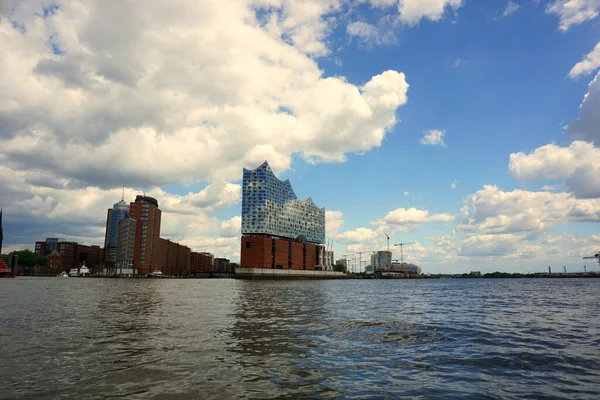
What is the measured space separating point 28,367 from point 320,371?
10703mm

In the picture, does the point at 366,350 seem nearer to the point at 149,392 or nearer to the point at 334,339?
the point at 334,339

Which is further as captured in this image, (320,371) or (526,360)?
(526,360)

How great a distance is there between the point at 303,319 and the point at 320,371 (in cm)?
1531

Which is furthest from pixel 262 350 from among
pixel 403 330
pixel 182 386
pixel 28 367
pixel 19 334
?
pixel 19 334

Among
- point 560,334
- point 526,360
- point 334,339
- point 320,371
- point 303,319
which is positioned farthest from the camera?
point 303,319

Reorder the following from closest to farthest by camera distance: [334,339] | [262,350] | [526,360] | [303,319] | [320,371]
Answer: [320,371] → [526,360] → [262,350] → [334,339] → [303,319]

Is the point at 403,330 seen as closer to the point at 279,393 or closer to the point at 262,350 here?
the point at 262,350

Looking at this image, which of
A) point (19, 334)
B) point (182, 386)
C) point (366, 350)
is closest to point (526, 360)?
point (366, 350)

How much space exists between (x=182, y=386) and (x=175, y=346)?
22.1 ft

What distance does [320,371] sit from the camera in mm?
13867

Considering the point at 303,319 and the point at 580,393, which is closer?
the point at 580,393

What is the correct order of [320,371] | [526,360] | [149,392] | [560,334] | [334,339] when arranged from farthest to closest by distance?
[560,334] < [334,339] < [526,360] < [320,371] < [149,392]

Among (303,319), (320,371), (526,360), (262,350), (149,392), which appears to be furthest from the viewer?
(303,319)

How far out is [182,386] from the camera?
466 inches
